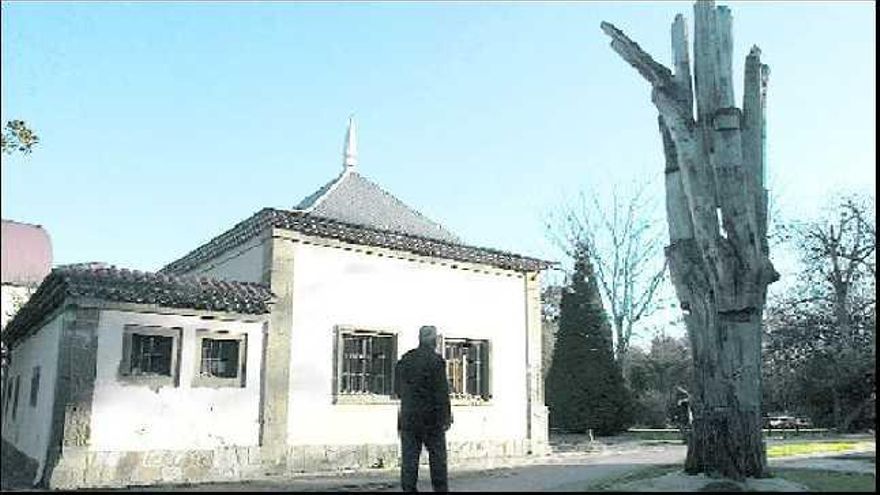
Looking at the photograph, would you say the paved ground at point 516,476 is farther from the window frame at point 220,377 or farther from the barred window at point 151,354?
the barred window at point 151,354

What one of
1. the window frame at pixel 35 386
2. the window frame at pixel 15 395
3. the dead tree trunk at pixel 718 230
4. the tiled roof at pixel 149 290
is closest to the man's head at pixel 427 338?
the dead tree trunk at pixel 718 230

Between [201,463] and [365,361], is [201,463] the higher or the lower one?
the lower one

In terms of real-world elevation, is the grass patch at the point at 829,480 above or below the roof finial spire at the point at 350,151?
below

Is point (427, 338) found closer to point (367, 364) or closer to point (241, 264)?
point (367, 364)

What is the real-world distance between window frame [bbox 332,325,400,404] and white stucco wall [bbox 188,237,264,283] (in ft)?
6.37

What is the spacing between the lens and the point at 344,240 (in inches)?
605

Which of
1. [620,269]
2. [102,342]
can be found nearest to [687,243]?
[102,342]

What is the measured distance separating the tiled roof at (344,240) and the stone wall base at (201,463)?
4104mm

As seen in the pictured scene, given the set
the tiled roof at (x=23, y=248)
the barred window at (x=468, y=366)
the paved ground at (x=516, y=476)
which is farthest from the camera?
the barred window at (x=468, y=366)

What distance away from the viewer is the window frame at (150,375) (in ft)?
40.3

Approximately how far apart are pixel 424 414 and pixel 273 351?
671 centimetres

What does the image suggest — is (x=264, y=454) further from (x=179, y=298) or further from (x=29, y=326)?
(x=29, y=326)

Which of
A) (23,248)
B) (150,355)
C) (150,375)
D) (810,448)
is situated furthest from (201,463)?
(810,448)

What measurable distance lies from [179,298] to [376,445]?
192 inches
